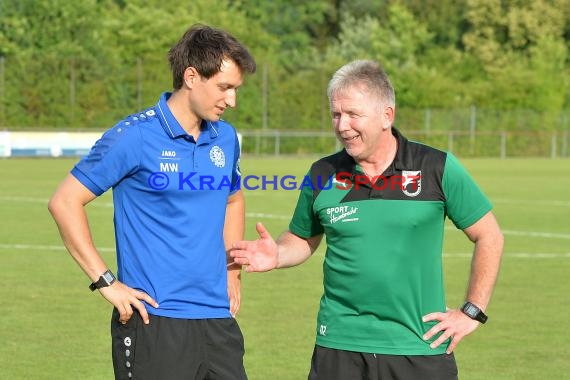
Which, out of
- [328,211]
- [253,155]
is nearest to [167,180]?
[328,211]

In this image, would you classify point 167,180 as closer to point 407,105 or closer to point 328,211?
point 328,211

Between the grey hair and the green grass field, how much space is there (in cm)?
431

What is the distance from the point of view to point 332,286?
5.38 metres

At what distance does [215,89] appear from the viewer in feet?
18.1

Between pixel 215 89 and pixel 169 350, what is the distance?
1193 millimetres

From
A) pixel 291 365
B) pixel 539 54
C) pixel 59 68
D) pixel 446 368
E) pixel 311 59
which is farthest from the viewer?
pixel 311 59

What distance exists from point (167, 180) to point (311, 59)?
67.7 metres

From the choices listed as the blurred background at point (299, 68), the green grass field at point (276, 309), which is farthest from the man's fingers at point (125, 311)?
the blurred background at point (299, 68)

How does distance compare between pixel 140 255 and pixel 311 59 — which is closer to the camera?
pixel 140 255

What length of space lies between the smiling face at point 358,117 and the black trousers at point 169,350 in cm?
110

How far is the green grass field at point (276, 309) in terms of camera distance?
9.55 metres

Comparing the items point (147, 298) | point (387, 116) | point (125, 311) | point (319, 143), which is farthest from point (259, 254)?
point (319, 143)

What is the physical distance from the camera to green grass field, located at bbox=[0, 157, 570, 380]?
955 centimetres

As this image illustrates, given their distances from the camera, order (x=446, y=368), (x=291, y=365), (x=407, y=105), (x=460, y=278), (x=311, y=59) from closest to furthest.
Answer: (x=446, y=368)
(x=291, y=365)
(x=460, y=278)
(x=407, y=105)
(x=311, y=59)
